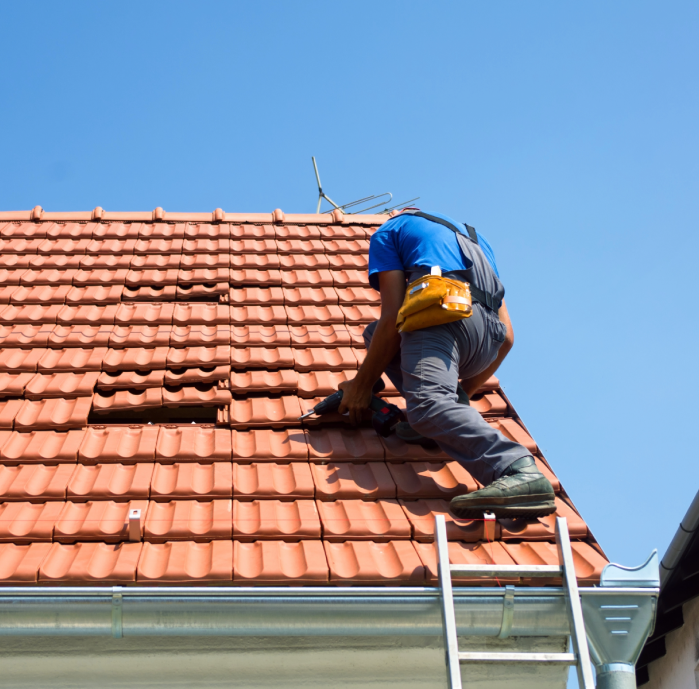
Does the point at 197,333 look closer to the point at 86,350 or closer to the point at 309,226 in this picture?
the point at 86,350

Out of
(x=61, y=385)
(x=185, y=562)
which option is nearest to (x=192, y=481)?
(x=185, y=562)

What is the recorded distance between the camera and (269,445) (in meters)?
4.19

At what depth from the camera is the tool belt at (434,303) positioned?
382cm

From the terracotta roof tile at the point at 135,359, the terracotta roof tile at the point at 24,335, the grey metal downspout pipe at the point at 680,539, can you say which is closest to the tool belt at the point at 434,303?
the terracotta roof tile at the point at 135,359

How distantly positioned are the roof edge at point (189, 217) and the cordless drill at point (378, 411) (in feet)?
8.95

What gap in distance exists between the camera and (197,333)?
5.14 meters

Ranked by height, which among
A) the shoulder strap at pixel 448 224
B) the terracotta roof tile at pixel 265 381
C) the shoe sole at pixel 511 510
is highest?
the shoulder strap at pixel 448 224

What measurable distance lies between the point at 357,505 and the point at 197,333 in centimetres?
181

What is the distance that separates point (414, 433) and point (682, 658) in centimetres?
398

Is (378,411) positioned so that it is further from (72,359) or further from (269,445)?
(72,359)

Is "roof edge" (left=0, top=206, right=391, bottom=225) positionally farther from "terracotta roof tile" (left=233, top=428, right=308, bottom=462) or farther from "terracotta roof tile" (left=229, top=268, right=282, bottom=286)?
"terracotta roof tile" (left=233, top=428, right=308, bottom=462)

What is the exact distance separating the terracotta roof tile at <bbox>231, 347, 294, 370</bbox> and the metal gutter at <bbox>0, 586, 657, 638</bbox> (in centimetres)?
195

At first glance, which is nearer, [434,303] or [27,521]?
[27,521]

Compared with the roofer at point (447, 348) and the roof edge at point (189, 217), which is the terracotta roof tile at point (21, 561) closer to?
the roofer at point (447, 348)
